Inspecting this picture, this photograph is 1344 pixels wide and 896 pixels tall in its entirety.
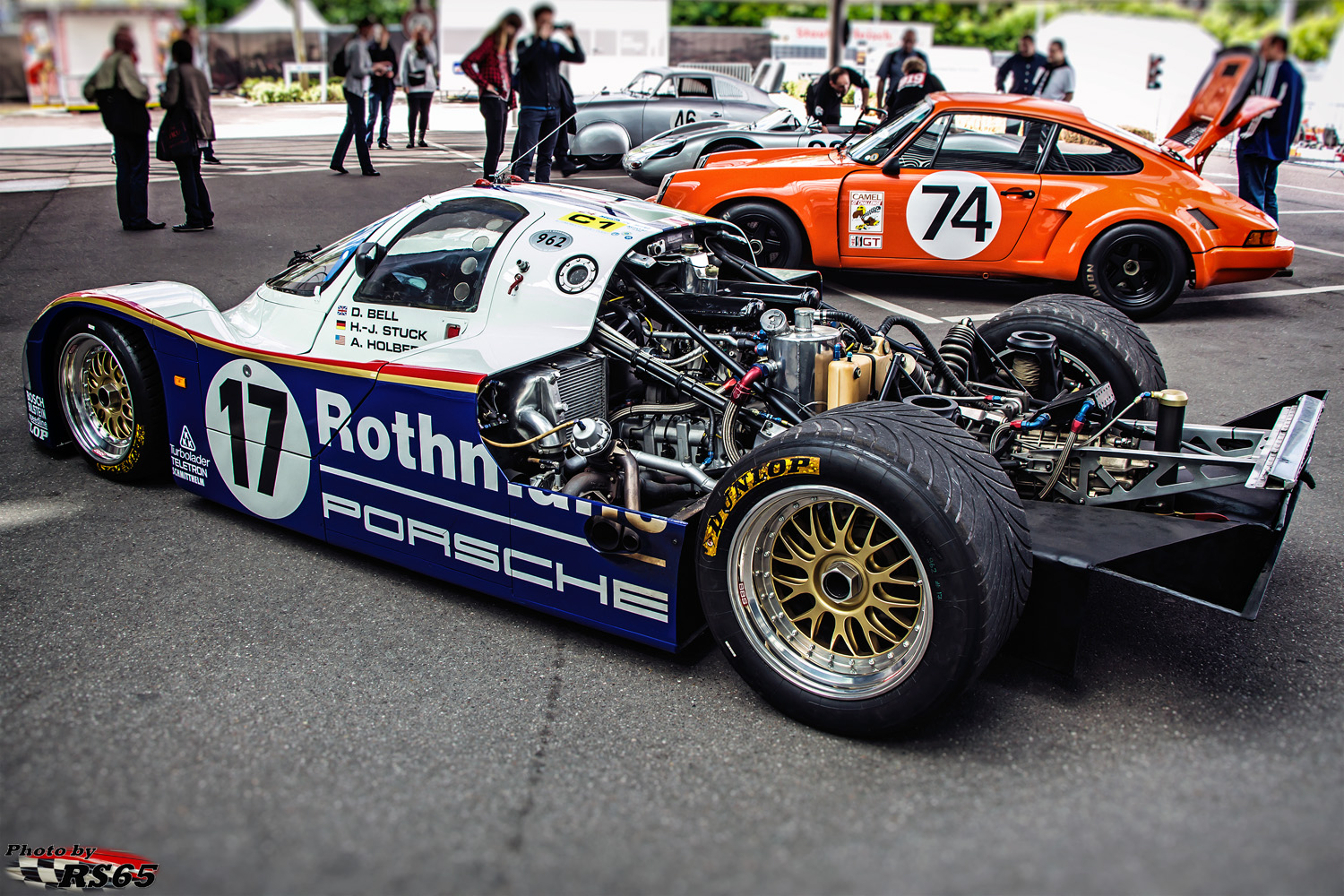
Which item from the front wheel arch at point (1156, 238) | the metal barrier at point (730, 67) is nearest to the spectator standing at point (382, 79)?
the front wheel arch at point (1156, 238)

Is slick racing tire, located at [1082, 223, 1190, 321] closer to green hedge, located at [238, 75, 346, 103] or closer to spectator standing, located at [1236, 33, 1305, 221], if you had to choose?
spectator standing, located at [1236, 33, 1305, 221]

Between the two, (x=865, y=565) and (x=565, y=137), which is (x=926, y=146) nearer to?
(x=865, y=565)

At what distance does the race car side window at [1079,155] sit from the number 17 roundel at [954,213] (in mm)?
541

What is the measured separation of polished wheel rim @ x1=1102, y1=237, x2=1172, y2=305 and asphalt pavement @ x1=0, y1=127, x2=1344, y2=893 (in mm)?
3645

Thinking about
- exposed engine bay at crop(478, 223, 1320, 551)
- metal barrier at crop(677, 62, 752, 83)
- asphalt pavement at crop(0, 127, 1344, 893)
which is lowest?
asphalt pavement at crop(0, 127, 1344, 893)

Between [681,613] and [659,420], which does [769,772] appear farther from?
[659,420]

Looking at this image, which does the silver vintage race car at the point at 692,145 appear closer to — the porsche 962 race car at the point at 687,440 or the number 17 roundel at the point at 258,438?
the porsche 962 race car at the point at 687,440

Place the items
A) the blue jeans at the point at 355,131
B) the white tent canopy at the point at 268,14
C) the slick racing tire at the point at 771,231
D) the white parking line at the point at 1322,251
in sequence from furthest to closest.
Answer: the blue jeans at the point at 355,131
the white parking line at the point at 1322,251
the slick racing tire at the point at 771,231
the white tent canopy at the point at 268,14

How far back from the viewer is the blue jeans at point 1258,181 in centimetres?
951

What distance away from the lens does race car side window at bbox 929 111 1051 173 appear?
7.74m

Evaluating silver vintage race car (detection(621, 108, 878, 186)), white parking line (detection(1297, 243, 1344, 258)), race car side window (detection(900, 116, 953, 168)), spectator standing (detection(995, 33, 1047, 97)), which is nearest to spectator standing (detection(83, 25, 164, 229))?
silver vintage race car (detection(621, 108, 878, 186))

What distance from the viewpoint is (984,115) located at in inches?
306

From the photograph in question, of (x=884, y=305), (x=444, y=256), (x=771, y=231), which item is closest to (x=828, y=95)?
(x=771, y=231)

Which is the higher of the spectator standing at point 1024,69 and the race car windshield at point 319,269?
the spectator standing at point 1024,69
